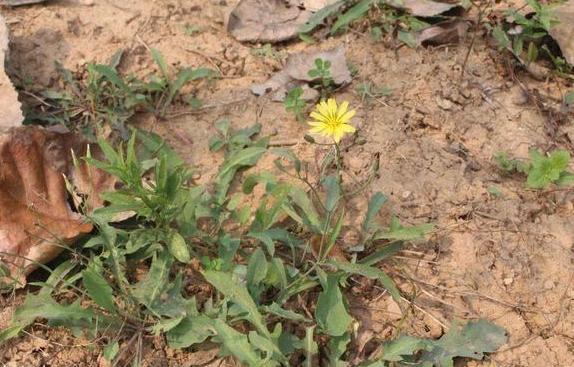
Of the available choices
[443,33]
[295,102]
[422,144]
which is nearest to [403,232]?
Answer: [422,144]

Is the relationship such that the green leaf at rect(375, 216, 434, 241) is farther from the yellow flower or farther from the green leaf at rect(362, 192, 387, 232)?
the yellow flower

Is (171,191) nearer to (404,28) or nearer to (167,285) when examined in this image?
(167,285)

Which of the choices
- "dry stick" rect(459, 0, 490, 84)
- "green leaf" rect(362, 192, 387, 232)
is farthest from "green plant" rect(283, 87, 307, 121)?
"dry stick" rect(459, 0, 490, 84)

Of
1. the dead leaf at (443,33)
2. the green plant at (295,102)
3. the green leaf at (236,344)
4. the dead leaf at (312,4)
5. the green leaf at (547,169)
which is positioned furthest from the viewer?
the dead leaf at (312,4)

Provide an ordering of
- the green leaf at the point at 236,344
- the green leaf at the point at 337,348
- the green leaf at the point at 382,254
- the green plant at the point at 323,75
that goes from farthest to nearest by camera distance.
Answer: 1. the green plant at the point at 323,75
2. the green leaf at the point at 382,254
3. the green leaf at the point at 337,348
4. the green leaf at the point at 236,344

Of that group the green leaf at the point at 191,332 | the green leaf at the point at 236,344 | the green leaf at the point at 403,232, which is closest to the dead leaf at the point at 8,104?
the green leaf at the point at 191,332

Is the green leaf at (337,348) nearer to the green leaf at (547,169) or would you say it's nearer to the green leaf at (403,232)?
the green leaf at (403,232)
